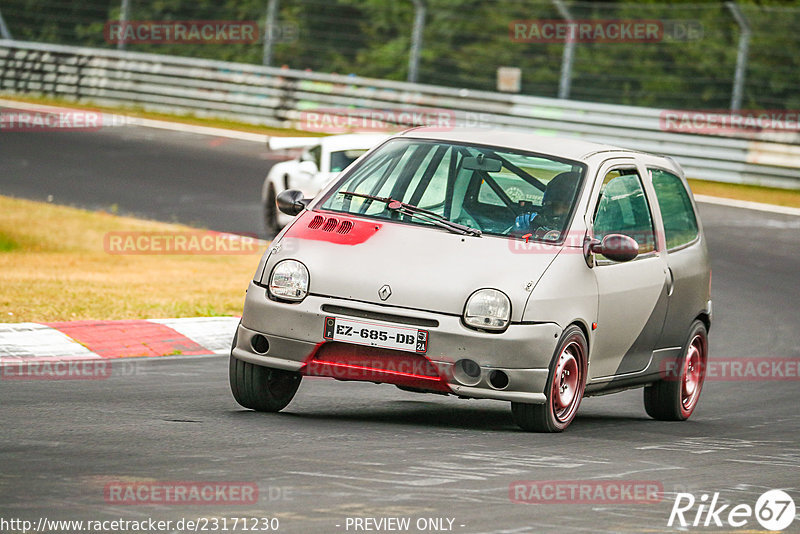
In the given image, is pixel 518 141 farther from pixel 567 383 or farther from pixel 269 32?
pixel 269 32

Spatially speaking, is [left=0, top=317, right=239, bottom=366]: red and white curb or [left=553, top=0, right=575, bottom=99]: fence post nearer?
[left=0, top=317, right=239, bottom=366]: red and white curb

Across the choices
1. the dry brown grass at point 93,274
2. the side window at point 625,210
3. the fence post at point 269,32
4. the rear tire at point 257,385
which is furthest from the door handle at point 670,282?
the fence post at point 269,32

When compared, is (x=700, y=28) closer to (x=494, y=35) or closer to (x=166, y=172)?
(x=494, y=35)

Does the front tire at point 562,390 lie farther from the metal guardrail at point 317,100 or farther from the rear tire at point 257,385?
the metal guardrail at point 317,100

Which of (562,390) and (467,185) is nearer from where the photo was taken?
(562,390)

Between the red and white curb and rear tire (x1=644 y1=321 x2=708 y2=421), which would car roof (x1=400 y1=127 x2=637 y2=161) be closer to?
rear tire (x1=644 y1=321 x2=708 y2=421)

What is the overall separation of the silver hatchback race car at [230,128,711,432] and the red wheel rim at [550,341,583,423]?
1 cm

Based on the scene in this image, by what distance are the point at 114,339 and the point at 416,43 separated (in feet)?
58.4

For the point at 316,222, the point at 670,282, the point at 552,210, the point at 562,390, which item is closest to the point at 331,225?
the point at 316,222

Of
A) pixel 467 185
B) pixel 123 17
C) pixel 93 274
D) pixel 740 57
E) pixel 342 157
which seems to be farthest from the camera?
pixel 123 17

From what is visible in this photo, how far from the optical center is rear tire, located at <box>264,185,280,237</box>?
17891 millimetres

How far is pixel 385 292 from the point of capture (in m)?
7.45

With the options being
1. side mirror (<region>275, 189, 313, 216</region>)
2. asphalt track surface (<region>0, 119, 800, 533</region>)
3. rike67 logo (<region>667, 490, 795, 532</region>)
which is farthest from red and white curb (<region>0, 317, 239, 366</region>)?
rike67 logo (<region>667, 490, 795, 532</region>)

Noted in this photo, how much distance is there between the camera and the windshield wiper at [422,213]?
7.85 metres
